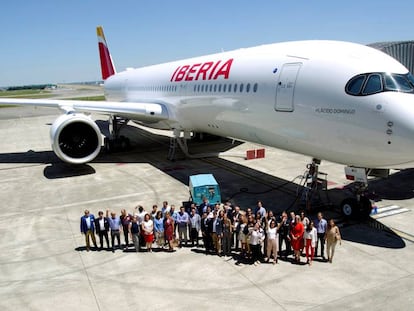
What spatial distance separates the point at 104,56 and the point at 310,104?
91.8 feet

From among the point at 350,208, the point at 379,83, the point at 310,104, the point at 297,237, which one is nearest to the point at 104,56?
the point at 310,104

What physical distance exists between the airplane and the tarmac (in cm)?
181

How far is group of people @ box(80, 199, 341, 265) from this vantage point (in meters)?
8.02

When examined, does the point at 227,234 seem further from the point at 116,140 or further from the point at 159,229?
the point at 116,140

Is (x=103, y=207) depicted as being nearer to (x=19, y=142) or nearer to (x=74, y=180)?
(x=74, y=180)

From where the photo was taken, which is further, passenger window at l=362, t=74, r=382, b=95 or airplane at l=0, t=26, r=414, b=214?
passenger window at l=362, t=74, r=382, b=95

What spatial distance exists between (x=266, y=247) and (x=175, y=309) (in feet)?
8.63

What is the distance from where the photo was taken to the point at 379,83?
8.46 meters

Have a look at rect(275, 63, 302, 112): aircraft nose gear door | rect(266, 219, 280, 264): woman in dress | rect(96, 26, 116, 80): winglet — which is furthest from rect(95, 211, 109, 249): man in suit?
rect(96, 26, 116, 80): winglet

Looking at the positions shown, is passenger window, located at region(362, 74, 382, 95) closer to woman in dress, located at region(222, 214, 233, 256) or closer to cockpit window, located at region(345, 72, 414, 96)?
cockpit window, located at region(345, 72, 414, 96)

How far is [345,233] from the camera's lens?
9.39 meters

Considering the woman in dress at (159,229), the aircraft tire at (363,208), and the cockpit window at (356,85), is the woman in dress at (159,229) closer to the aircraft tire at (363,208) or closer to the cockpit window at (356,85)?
the aircraft tire at (363,208)

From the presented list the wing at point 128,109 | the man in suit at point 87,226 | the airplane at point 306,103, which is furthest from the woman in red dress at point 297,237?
the wing at point 128,109

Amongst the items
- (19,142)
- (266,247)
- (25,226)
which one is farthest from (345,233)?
(19,142)
